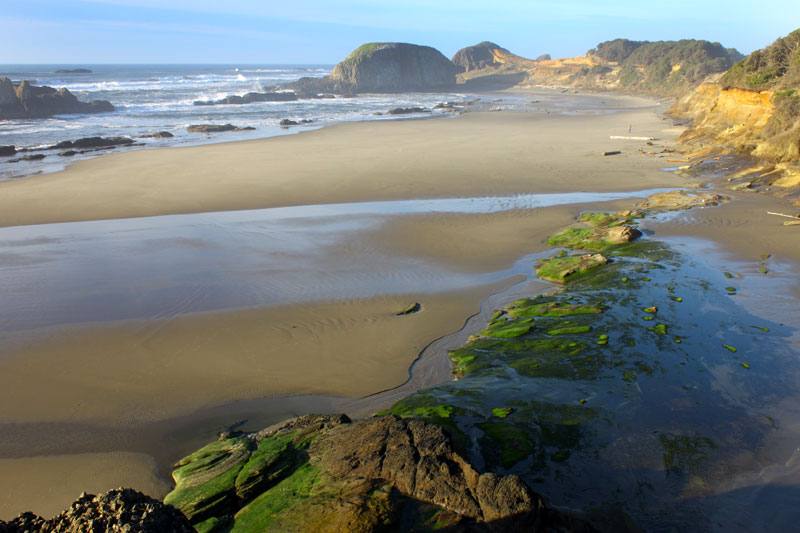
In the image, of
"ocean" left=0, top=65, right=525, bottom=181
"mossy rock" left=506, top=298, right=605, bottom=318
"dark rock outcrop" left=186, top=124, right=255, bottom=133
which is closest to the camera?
"mossy rock" left=506, top=298, right=605, bottom=318

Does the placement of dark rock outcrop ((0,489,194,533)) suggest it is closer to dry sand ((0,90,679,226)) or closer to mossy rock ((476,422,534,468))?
mossy rock ((476,422,534,468))

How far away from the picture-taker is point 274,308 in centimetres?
955

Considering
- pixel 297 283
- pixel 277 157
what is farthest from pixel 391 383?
pixel 277 157

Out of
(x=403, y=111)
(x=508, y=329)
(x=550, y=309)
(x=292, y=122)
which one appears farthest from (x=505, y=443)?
(x=403, y=111)

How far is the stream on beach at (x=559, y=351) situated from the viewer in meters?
5.05

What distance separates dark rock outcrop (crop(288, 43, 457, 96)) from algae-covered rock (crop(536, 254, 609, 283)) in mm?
69551

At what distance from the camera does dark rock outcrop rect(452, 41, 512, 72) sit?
118 metres

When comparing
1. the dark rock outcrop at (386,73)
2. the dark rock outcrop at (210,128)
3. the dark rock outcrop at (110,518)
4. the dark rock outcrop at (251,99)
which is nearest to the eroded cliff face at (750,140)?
the dark rock outcrop at (110,518)

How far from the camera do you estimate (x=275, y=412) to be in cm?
660

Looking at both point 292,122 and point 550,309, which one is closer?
point 550,309

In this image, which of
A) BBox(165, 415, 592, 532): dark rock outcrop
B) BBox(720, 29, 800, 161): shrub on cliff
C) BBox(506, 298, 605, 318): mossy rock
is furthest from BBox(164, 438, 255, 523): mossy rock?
BBox(720, 29, 800, 161): shrub on cliff

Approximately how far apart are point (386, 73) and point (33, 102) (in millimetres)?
57893

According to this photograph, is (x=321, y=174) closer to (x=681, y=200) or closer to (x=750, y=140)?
(x=681, y=200)

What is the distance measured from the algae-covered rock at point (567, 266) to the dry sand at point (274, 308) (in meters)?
0.88
